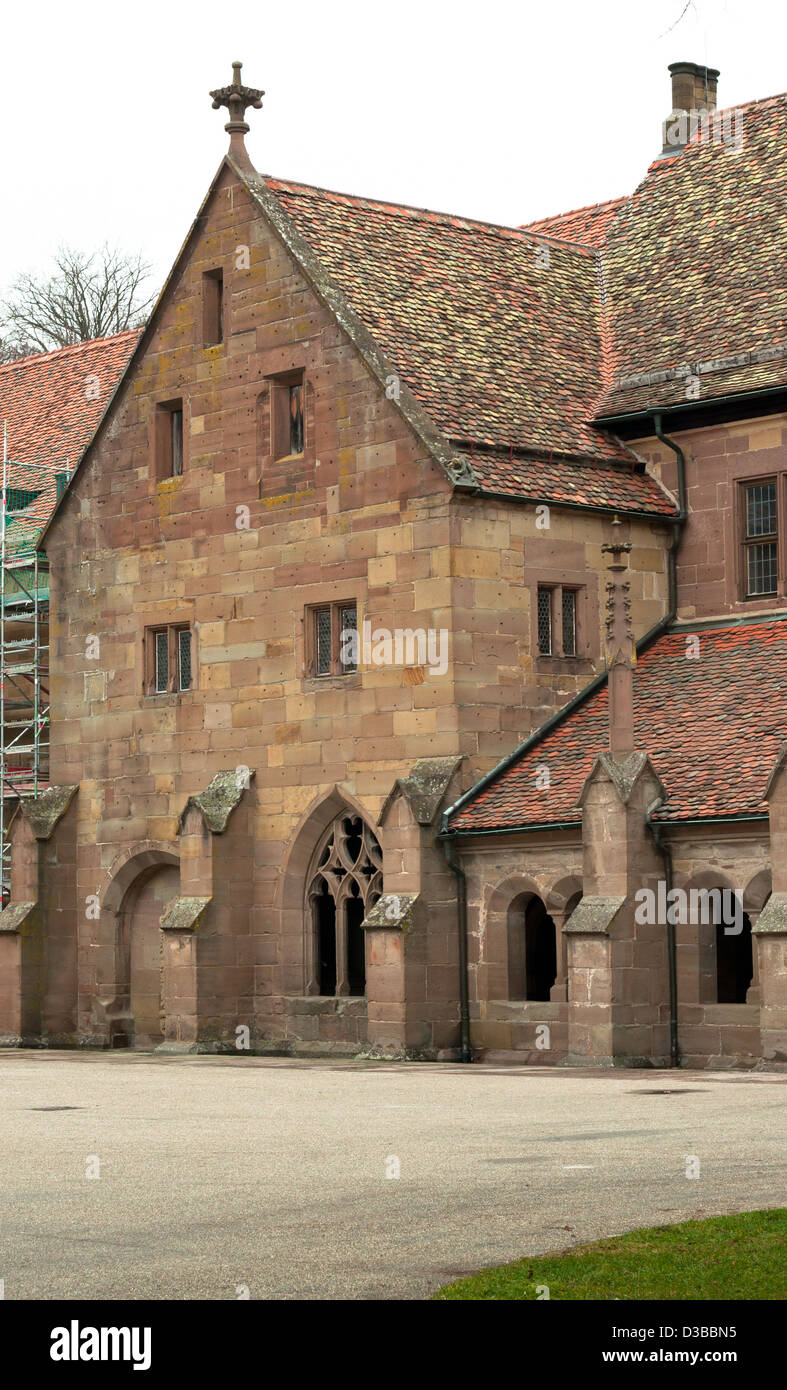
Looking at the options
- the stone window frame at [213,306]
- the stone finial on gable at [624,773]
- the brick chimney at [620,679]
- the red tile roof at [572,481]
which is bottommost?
the stone finial on gable at [624,773]

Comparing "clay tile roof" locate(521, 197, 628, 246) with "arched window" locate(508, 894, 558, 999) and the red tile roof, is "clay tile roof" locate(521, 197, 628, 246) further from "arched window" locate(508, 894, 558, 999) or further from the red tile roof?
"arched window" locate(508, 894, 558, 999)

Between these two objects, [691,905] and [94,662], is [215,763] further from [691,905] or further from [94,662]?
[691,905]

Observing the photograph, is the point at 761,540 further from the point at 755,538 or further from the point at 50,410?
the point at 50,410

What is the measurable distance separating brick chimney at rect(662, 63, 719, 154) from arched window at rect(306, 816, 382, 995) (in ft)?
52.2

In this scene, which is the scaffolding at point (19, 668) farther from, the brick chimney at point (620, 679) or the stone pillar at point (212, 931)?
the brick chimney at point (620, 679)

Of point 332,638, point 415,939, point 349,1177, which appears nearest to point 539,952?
point 415,939

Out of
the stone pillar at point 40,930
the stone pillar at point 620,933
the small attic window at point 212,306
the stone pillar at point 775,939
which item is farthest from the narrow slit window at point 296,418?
the stone pillar at point 775,939

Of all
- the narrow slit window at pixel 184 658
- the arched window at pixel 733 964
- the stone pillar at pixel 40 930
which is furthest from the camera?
the stone pillar at pixel 40 930

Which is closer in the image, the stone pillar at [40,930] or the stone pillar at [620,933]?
the stone pillar at [620,933]

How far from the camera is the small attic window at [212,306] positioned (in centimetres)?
3488

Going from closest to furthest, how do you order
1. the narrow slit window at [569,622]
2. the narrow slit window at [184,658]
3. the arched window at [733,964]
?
the arched window at [733,964] < the narrow slit window at [569,622] < the narrow slit window at [184,658]

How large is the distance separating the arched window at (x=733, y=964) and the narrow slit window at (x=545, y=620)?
5911mm

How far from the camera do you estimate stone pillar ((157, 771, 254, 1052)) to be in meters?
32.3

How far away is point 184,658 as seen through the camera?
114 feet
